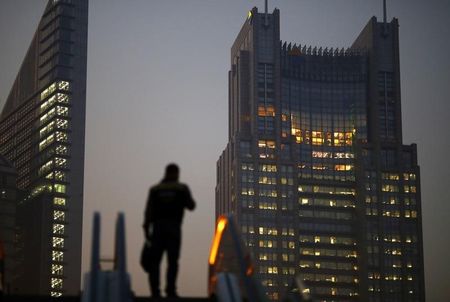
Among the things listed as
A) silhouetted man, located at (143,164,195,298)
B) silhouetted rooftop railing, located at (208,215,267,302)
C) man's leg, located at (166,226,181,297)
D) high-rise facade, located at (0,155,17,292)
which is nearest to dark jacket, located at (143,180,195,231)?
silhouetted man, located at (143,164,195,298)

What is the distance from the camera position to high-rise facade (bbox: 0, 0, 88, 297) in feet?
579

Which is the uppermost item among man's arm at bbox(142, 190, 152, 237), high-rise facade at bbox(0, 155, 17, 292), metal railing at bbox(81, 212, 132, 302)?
high-rise facade at bbox(0, 155, 17, 292)

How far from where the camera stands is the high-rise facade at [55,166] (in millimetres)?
176625

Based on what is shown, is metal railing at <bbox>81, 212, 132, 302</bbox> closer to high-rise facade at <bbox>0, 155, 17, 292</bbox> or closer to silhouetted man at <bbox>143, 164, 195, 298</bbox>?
silhouetted man at <bbox>143, 164, 195, 298</bbox>

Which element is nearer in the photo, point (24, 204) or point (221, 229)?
point (221, 229)

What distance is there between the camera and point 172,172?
1220 centimetres

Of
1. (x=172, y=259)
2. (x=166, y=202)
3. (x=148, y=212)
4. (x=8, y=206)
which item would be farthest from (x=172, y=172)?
(x=8, y=206)

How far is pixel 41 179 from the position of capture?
613 ft

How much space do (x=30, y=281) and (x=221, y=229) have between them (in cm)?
16620

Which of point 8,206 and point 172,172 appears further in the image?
point 8,206

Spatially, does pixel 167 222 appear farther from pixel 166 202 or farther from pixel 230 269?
pixel 230 269

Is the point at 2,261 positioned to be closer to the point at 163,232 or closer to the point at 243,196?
the point at 163,232

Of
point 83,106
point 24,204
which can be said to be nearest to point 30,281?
point 24,204

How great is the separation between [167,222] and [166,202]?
0.24m
